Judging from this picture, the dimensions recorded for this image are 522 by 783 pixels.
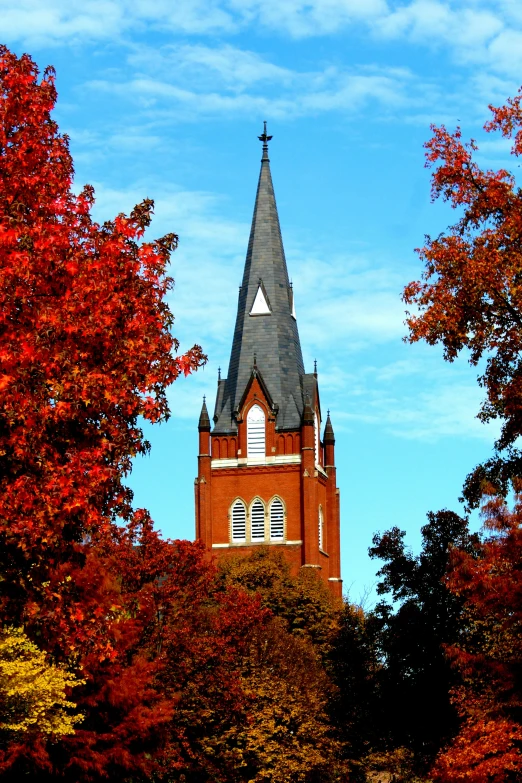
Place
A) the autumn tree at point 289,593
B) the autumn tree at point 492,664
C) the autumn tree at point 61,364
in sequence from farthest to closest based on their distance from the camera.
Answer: the autumn tree at point 289,593, the autumn tree at point 492,664, the autumn tree at point 61,364

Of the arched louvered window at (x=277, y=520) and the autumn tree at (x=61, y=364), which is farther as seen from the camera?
the arched louvered window at (x=277, y=520)

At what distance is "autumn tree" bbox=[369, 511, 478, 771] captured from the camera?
88.4ft

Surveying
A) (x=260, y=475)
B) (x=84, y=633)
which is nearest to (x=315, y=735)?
(x=84, y=633)

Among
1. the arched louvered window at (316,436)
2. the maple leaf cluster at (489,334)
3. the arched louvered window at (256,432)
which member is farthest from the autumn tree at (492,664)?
the arched louvered window at (316,436)

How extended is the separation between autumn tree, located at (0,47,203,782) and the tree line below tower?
1.1 inches

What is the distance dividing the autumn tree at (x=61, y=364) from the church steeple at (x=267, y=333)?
74047 mm

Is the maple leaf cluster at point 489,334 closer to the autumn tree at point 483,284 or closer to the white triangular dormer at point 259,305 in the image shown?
the autumn tree at point 483,284

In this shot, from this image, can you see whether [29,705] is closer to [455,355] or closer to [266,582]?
[455,355]

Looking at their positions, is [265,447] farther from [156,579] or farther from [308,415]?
[156,579]

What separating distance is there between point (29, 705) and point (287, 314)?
6729cm

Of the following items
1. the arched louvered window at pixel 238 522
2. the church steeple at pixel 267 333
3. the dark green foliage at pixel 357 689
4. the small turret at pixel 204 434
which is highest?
the church steeple at pixel 267 333

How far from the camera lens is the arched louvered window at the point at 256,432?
90.4m

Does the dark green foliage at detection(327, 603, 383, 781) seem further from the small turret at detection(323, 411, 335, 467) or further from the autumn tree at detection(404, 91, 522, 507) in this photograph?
the small turret at detection(323, 411, 335, 467)

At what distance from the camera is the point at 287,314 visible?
9225cm
